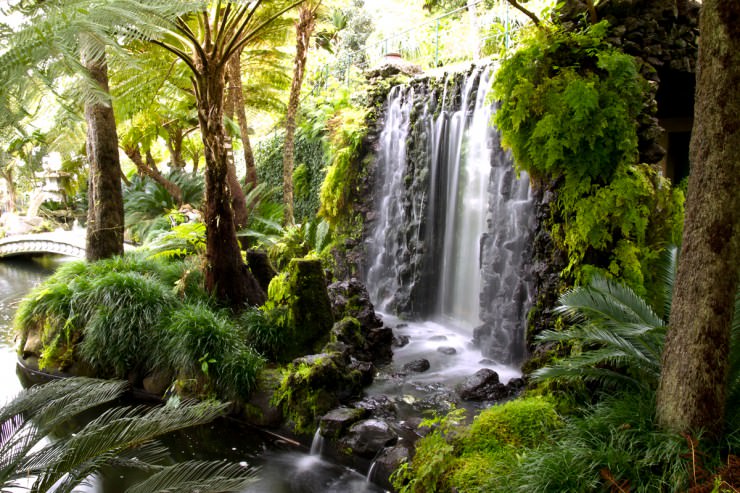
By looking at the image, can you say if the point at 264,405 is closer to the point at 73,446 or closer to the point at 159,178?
the point at 73,446

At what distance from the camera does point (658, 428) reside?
3252 millimetres

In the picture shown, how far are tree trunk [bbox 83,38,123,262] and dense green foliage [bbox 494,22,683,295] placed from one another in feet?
17.0

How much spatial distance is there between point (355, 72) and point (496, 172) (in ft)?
18.5

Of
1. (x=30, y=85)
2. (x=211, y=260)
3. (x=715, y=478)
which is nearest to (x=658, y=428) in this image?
(x=715, y=478)

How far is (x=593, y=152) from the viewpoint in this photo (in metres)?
A: 5.21

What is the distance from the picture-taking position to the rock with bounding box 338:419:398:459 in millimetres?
4625

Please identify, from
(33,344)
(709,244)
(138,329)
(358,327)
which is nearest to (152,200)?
(33,344)

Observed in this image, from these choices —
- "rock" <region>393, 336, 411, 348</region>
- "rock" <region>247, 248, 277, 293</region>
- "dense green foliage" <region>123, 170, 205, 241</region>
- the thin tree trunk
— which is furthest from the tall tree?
the thin tree trunk

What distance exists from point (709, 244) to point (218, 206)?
16.6 ft

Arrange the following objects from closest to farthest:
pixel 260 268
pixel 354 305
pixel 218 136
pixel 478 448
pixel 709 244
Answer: pixel 709 244 → pixel 478 448 → pixel 218 136 → pixel 354 305 → pixel 260 268

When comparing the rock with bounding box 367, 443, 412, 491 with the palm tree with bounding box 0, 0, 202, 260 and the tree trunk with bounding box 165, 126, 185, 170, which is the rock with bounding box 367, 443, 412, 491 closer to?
the palm tree with bounding box 0, 0, 202, 260

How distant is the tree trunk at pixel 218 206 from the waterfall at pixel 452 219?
2874mm

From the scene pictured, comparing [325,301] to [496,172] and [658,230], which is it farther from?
[658,230]

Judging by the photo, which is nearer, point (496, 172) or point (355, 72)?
point (496, 172)
